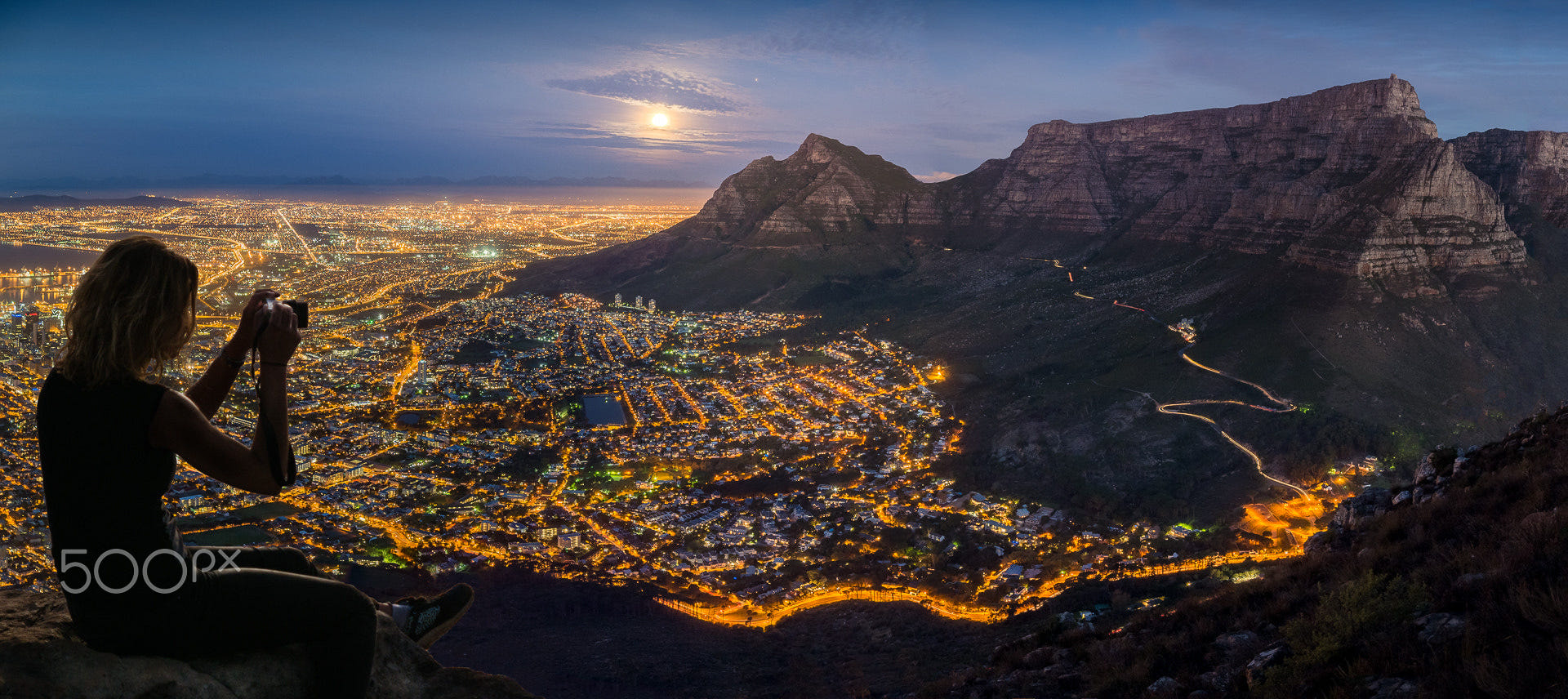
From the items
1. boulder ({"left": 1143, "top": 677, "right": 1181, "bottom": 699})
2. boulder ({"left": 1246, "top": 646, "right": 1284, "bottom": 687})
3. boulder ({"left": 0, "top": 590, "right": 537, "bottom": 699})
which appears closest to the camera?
boulder ({"left": 0, "top": 590, "right": 537, "bottom": 699})

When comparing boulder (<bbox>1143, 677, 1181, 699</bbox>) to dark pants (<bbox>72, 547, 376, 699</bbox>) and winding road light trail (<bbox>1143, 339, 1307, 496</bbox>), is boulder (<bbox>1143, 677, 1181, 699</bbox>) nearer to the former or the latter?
dark pants (<bbox>72, 547, 376, 699</bbox>)

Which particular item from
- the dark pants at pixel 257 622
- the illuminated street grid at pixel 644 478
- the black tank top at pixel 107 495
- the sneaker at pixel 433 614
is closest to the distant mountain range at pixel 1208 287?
the illuminated street grid at pixel 644 478

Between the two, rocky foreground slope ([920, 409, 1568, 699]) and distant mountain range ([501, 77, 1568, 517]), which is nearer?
rocky foreground slope ([920, 409, 1568, 699])

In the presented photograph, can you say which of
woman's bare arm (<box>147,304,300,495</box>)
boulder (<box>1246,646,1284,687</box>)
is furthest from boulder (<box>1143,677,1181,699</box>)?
woman's bare arm (<box>147,304,300,495</box>)

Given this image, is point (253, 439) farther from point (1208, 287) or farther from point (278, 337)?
point (1208, 287)

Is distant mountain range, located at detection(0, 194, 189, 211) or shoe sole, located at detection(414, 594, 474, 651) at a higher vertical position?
distant mountain range, located at detection(0, 194, 189, 211)

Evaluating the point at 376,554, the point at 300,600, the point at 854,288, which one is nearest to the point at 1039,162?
the point at 854,288

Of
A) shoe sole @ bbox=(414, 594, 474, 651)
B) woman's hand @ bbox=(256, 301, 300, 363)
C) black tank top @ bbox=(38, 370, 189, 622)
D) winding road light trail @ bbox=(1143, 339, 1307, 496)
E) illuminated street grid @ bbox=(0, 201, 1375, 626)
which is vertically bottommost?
illuminated street grid @ bbox=(0, 201, 1375, 626)
